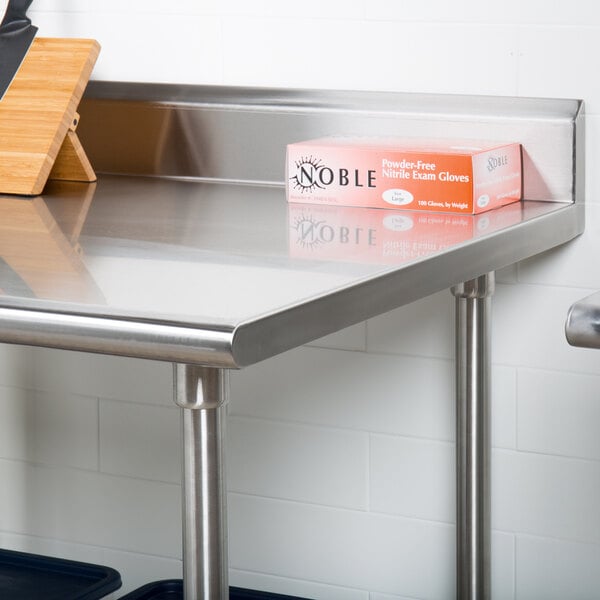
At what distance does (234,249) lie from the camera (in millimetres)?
1103

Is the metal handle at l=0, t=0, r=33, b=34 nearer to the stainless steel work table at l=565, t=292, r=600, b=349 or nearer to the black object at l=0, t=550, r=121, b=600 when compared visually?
the black object at l=0, t=550, r=121, b=600

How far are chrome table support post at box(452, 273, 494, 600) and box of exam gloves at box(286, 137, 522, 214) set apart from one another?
0.52 ft

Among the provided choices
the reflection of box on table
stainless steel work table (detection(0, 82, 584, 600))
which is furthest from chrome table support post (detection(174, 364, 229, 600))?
the reflection of box on table

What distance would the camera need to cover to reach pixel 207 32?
167 centimetres

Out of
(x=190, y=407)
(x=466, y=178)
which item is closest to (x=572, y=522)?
(x=466, y=178)

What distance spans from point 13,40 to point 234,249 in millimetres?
640

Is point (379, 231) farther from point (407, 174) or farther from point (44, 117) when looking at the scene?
point (44, 117)

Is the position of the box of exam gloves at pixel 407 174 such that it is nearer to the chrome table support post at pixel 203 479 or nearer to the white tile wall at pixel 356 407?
the white tile wall at pixel 356 407

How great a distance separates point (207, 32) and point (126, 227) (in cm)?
52

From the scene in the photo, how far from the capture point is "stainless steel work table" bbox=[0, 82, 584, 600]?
0.85 meters

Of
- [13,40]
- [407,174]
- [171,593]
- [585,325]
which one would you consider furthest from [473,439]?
[13,40]

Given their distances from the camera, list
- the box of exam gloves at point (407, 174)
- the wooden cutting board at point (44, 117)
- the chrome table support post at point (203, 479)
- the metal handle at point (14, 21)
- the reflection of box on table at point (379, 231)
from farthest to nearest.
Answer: the metal handle at point (14, 21)
the wooden cutting board at point (44, 117)
the box of exam gloves at point (407, 174)
the reflection of box on table at point (379, 231)
the chrome table support post at point (203, 479)

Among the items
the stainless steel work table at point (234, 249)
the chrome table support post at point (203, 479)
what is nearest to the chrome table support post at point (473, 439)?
the stainless steel work table at point (234, 249)

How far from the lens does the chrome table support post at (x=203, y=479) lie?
0.92 metres
